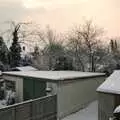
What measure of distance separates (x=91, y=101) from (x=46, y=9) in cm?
1142

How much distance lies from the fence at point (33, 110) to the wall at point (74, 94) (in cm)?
47

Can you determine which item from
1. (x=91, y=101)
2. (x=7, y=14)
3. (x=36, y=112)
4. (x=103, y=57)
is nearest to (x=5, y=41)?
(x=7, y=14)

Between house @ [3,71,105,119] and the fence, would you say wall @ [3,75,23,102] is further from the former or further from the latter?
the fence

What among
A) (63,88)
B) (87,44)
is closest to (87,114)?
(63,88)

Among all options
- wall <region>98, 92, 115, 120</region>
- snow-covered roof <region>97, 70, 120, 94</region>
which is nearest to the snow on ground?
wall <region>98, 92, 115, 120</region>

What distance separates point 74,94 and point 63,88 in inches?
45.6

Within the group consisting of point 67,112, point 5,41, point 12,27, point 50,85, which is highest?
point 12,27

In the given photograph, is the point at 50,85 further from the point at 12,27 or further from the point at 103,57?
the point at 12,27

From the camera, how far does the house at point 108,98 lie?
29.4 ft

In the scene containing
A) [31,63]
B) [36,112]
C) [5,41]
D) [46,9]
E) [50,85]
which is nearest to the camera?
[36,112]

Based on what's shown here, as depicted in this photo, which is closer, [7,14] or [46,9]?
[46,9]

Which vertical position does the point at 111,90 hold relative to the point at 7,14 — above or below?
below

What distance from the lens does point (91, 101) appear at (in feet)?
45.8

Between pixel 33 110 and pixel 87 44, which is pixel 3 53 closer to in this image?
pixel 87 44
